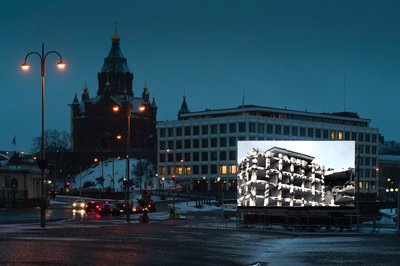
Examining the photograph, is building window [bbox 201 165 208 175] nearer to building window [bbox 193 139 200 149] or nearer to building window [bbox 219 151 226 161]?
building window [bbox 219 151 226 161]

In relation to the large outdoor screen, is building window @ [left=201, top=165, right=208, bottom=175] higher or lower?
lower

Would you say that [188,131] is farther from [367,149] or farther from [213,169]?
[367,149]

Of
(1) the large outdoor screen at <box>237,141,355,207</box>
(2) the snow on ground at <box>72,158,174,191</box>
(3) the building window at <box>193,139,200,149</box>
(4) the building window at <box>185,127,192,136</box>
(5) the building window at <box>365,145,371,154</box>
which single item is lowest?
(2) the snow on ground at <box>72,158,174,191</box>

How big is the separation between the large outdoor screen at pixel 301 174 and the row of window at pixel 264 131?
10368cm

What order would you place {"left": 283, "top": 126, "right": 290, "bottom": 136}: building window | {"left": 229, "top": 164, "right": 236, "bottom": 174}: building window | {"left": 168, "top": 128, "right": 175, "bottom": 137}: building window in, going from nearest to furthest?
{"left": 229, "top": 164, "right": 236, "bottom": 174}: building window, {"left": 283, "top": 126, "right": 290, "bottom": 136}: building window, {"left": 168, "top": 128, "right": 175, "bottom": 137}: building window

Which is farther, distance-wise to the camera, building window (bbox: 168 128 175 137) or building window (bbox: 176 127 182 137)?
building window (bbox: 168 128 175 137)

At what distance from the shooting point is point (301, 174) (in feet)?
150

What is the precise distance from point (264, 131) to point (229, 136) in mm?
7265

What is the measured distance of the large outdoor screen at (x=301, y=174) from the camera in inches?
1796

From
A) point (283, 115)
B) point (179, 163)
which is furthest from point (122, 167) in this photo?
point (283, 115)

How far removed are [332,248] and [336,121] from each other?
148552mm

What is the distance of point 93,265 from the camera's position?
62.0 feet

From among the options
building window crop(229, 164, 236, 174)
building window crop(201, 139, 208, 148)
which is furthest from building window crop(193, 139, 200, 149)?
building window crop(229, 164, 236, 174)

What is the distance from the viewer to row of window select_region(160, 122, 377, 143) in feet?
500
